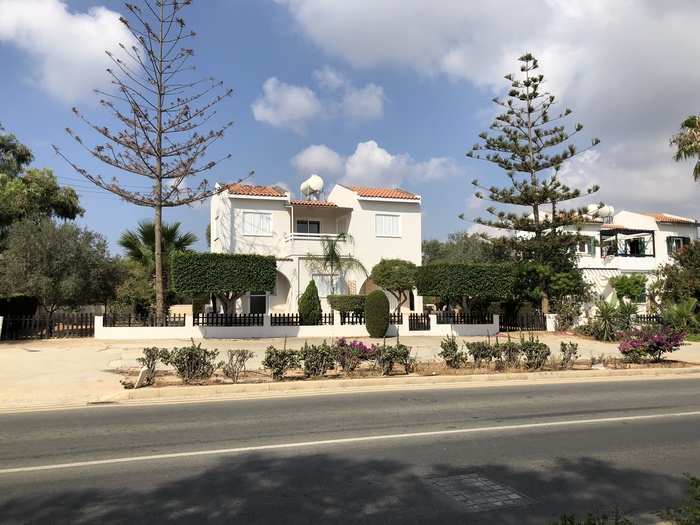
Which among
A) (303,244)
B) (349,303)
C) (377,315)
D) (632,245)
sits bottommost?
(377,315)

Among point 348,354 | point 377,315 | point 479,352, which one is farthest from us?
A: point 377,315

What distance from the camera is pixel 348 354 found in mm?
12703

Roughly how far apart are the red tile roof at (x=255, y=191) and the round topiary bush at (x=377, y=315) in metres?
9.99

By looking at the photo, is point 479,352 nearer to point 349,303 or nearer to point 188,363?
point 188,363

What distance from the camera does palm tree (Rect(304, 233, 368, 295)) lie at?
3008cm

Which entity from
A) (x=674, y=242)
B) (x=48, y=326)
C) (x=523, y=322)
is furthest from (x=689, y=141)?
(x=48, y=326)

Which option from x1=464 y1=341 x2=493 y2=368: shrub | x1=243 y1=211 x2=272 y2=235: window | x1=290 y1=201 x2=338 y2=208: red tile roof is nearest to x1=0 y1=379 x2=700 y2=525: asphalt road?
x1=464 y1=341 x2=493 y2=368: shrub

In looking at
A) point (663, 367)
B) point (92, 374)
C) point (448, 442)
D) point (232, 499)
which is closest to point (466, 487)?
point (448, 442)

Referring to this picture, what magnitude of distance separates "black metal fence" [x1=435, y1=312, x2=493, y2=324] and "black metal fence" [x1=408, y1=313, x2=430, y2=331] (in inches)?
20.1

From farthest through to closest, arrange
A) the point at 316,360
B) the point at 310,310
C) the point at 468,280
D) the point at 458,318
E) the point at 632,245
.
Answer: the point at 632,245 → the point at 458,318 → the point at 468,280 → the point at 310,310 → the point at 316,360

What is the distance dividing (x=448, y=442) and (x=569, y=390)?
5.82m

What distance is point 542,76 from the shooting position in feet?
100.0

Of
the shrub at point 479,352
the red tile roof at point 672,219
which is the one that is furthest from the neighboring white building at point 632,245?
the shrub at point 479,352

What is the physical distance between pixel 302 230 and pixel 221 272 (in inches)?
436
